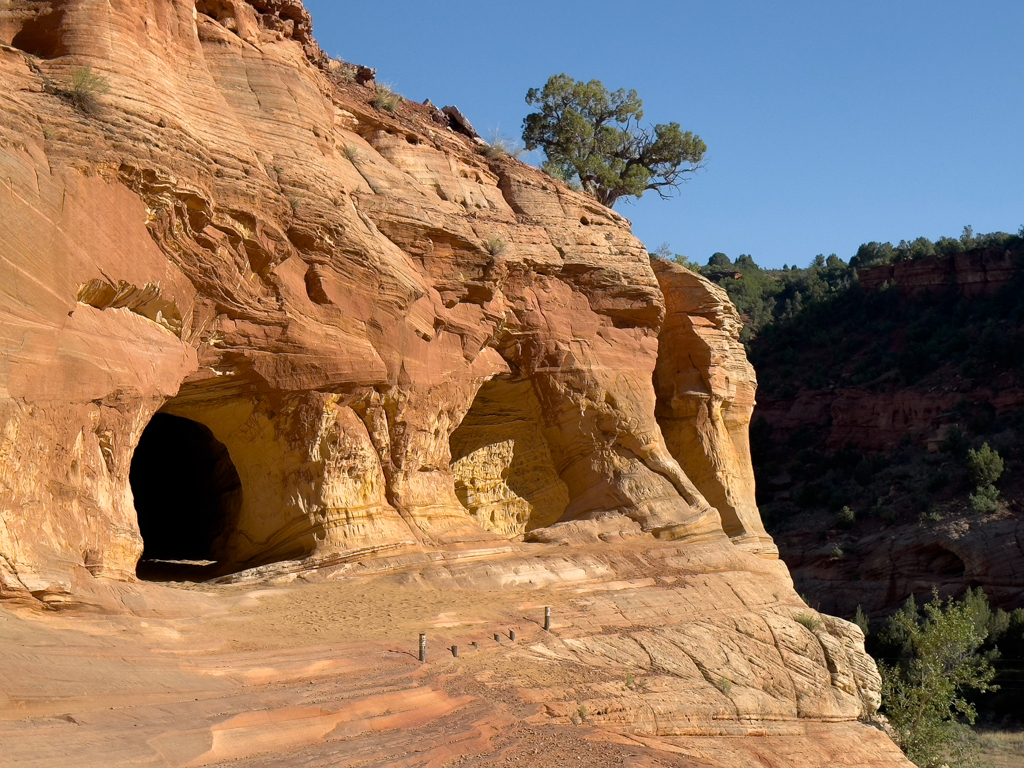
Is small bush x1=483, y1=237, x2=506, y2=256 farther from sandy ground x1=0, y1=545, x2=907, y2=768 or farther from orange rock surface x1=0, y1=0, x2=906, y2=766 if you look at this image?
sandy ground x1=0, y1=545, x2=907, y2=768

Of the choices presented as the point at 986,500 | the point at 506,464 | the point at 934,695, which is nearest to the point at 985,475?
the point at 986,500

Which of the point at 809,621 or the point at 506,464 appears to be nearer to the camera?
the point at 809,621

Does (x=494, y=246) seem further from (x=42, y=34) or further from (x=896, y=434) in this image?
(x=896, y=434)

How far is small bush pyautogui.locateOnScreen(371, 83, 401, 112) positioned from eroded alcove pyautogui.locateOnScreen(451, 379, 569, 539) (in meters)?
4.86

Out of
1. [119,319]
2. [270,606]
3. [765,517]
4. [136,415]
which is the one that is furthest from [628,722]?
[765,517]

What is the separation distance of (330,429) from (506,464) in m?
5.55

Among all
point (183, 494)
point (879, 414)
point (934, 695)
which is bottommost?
point (934, 695)

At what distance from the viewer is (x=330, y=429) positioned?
13633mm

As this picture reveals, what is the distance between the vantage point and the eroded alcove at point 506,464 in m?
18.0

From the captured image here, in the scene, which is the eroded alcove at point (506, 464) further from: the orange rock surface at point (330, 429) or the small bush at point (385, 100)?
the small bush at point (385, 100)

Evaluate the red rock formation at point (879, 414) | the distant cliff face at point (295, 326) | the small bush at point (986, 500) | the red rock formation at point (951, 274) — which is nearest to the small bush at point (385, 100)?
the distant cliff face at point (295, 326)

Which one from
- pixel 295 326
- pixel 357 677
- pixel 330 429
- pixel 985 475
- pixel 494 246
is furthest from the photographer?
pixel 985 475

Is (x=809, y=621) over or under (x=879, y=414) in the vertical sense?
under

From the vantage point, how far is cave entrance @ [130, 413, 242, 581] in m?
15.8
